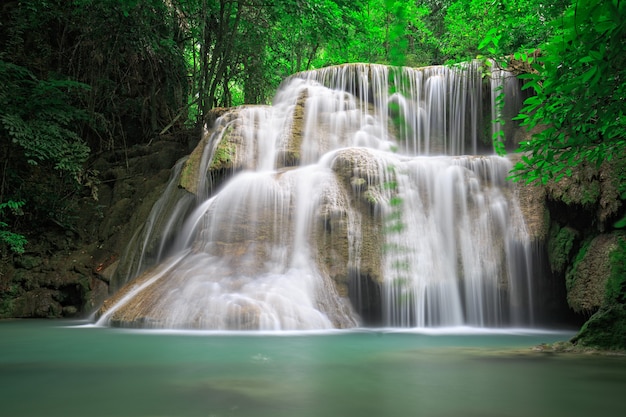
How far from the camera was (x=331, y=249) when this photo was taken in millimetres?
7184

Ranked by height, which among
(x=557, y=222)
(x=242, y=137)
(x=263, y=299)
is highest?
(x=242, y=137)

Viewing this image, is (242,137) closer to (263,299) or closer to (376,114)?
(376,114)

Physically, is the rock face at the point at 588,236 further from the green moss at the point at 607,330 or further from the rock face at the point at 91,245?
the rock face at the point at 91,245

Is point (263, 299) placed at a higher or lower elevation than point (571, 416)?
higher

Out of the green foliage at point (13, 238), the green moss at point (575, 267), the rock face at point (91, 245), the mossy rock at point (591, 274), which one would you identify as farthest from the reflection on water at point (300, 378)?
the green foliage at point (13, 238)

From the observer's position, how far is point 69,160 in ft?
33.7

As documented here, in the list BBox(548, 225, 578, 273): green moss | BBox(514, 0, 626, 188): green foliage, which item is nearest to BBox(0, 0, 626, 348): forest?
BBox(548, 225, 578, 273): green moss

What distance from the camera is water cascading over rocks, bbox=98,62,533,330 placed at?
6.45 m

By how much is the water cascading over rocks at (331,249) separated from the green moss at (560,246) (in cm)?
34

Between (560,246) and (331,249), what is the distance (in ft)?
11.1

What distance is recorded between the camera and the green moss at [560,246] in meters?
6.86

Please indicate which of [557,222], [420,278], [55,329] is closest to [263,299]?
[420,278]

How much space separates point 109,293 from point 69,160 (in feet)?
10.5

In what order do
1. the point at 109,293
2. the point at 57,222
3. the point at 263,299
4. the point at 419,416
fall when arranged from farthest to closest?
the point at 57,222 < the point at 109,293 < the point at 263,299 < the point at 419,416
